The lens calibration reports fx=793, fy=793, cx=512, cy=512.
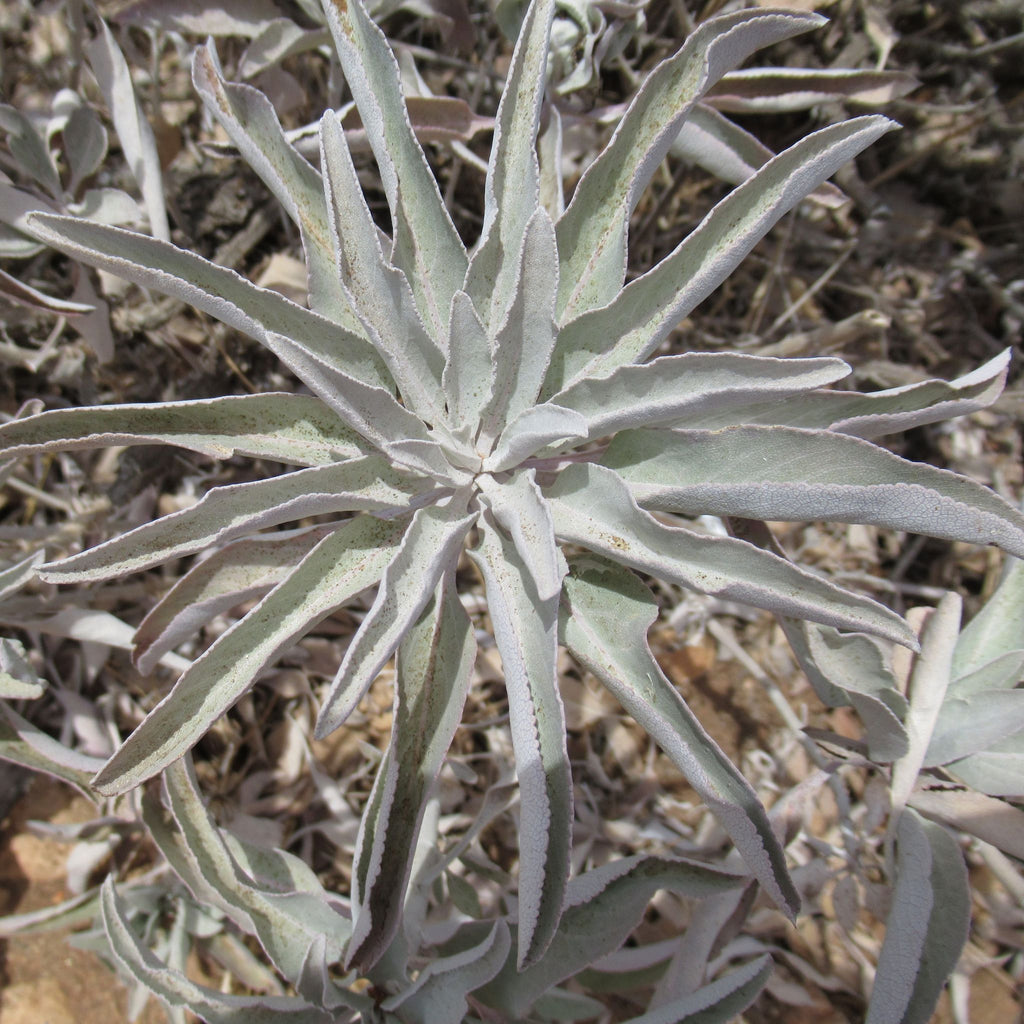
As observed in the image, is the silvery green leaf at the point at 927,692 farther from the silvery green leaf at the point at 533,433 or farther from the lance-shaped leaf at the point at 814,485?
the silvery green leaf at the point at 533,433

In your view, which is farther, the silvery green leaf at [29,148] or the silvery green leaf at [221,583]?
the silvery green leaf at [29,148]

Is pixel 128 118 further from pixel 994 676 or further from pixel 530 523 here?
pixel 994 676

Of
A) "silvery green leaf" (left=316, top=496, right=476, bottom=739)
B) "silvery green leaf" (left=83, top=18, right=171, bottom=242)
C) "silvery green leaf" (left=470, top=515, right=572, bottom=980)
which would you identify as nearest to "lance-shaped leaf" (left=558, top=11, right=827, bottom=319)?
"silvery green leaf" (left=316, top=496, right=476, bottom=739)

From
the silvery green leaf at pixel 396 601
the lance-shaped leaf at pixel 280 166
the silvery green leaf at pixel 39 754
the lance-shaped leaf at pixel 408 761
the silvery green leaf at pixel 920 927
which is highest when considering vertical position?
the lance-shaped leaf at pixel 280 166

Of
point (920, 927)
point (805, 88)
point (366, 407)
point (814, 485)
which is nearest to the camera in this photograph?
point (814, 485)

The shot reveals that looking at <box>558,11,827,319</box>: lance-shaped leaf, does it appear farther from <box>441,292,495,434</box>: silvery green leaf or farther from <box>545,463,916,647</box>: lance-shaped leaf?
<box>545,463,916,647</box>: lance-shaped leaf

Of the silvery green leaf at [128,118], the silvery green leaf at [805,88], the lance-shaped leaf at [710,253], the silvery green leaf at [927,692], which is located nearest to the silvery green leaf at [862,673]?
the silvery green leaf at [927,692]

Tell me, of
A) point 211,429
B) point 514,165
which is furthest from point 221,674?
point 514,165
